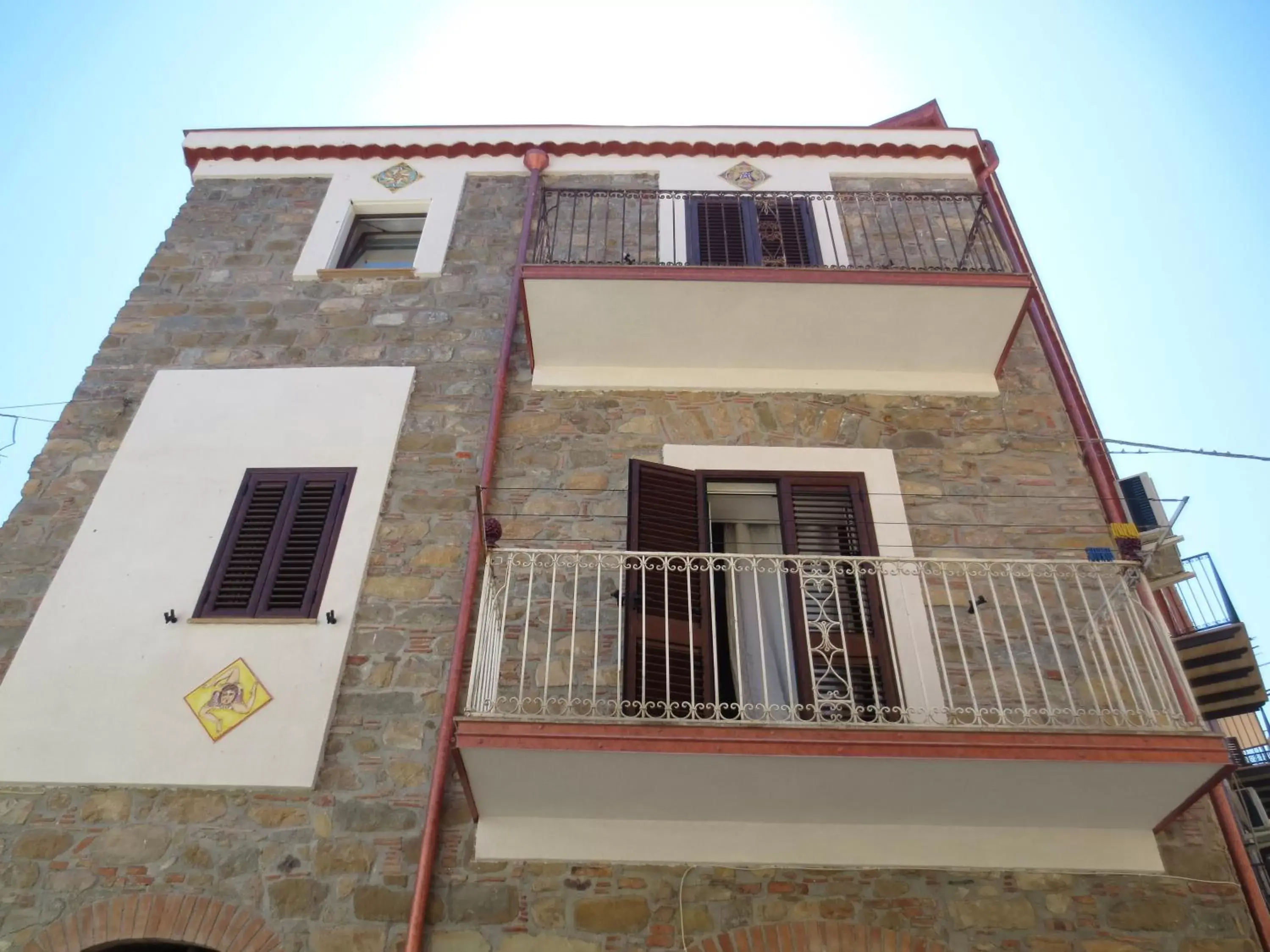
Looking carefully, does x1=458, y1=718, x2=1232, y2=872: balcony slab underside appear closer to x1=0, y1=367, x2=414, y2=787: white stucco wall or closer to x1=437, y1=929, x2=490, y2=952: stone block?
x1=437, y1=929, x2=490, y2=952: stone block

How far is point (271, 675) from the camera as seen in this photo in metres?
5.69

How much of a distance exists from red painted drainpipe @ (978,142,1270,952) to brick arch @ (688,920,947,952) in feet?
5.72

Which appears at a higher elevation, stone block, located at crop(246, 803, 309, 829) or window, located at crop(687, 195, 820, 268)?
window, located at crop(687, 195, 820, 268)

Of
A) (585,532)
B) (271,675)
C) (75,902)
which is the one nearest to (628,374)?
(585,532)

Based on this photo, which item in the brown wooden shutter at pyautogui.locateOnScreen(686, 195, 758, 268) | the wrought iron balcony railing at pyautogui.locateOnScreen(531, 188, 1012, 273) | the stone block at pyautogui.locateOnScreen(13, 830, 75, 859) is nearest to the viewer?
the stone block at pyautogui.locateOnScreen(13, 830, 75, 859)

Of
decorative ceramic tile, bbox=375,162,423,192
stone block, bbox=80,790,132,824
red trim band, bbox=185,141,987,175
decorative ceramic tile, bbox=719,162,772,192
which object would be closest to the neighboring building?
stone block, bbox=80,790,132,824

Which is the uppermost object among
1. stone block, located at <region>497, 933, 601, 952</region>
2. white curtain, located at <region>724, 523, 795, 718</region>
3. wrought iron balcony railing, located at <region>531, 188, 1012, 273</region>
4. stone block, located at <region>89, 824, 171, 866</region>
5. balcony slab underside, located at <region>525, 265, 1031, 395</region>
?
wrought iron balcony railing, located at <region>531, 188, 1012, 273</region>

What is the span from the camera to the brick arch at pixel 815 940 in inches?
187

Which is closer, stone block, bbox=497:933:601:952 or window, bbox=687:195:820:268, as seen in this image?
stone block, bbox=497:933:601:952

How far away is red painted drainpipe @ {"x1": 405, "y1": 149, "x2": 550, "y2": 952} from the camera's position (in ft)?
15.9

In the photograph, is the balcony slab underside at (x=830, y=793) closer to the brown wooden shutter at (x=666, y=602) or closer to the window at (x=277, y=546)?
the brown wooden shutter at (x=666, y=602)

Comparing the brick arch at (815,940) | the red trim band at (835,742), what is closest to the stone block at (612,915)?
the brick arch at (815,940)

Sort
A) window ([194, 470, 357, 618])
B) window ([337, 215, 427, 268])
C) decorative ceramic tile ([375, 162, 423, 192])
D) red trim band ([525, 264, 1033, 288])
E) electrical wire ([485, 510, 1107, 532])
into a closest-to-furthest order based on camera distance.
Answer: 1. window ([194, 470, 357, 618])
2. electrical wire ([485, 510, 1107, 532])
3. red trim band ([525, 264, 1033, 288])
4. window ([337, 215, 427, 268])
5. decorative ceramic tile ([375, 162, 423, 192])

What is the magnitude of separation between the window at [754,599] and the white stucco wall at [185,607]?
79.7 inches
